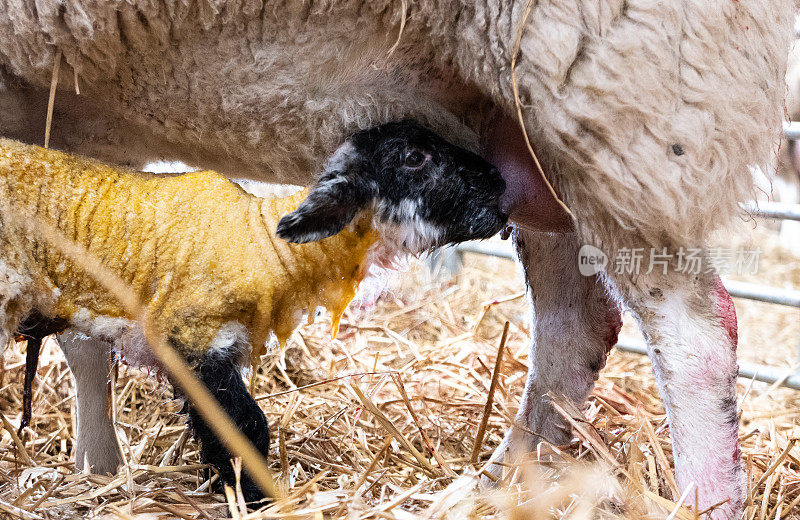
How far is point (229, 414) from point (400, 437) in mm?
487

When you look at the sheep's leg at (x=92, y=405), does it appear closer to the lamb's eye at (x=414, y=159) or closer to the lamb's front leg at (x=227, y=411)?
the lamb's front leg at (x=227, y=411)

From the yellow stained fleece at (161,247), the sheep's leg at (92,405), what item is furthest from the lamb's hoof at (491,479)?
the sheep's leg at (92,405)

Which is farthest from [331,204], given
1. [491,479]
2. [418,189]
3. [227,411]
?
[491,479]

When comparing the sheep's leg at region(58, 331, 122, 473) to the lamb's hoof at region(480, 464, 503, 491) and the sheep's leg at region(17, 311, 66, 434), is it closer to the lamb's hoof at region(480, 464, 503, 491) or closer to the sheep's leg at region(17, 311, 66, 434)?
the sheep's leg at region(17, 311, 66, 434)

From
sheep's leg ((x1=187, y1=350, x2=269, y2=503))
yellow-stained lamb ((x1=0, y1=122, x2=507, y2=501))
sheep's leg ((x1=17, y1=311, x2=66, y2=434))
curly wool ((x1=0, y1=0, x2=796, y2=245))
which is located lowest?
sheep's leg ((x1=187, y1=350, x2=269, y2=503))

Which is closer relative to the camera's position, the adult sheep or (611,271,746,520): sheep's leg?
the adult sheep

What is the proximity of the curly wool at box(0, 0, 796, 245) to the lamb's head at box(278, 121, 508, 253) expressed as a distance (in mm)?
129

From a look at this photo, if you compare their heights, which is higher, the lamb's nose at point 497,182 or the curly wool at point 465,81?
the curly wool at point 465,81

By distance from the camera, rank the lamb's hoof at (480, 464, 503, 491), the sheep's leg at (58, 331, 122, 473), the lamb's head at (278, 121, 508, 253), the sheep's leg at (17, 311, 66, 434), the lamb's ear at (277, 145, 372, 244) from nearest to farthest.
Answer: the lamb's ear at (277, 145, 372, 244) < the sheep's leg at (17, 311, 66, 434) < the lamb's head at (278, 121, 508, 253) < the lamb's hoof at (480, 464, 503, 491) < the sheep's leg at (58, 331, 122, 473)

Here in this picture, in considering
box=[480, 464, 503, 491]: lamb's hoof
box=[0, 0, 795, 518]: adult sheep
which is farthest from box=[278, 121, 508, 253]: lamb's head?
box=[480, 464, 503, 491]: lamb's hoof

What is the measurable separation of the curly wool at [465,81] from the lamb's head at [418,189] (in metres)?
0.13

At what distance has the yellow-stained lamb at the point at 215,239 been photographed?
1.56m

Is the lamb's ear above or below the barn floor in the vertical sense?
above

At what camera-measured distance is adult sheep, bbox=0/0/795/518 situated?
59.0 inches
